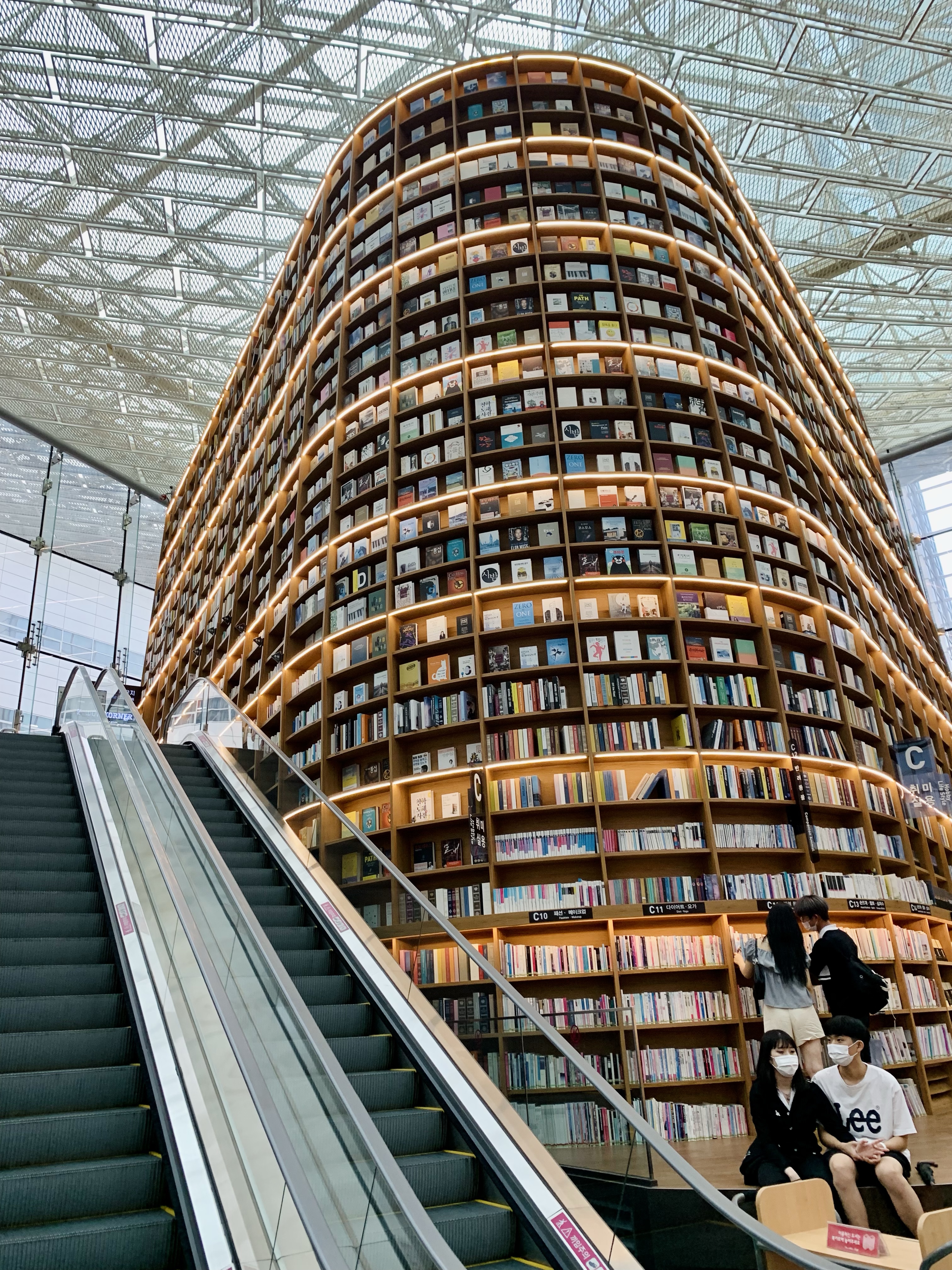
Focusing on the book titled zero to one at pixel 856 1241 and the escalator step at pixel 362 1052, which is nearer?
the book titled zero to one at pixel 856 1241

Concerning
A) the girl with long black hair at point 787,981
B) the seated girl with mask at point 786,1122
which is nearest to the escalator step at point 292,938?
the seated girl with mask at point 786,1122

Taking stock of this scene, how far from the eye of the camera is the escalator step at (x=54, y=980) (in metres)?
3.25

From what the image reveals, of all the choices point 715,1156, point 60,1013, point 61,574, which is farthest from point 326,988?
point 61,574

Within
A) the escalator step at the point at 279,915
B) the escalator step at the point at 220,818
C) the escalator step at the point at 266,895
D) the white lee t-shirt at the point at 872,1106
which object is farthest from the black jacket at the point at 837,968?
the escalator step at the point at 220,818

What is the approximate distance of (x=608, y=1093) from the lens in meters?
2.74

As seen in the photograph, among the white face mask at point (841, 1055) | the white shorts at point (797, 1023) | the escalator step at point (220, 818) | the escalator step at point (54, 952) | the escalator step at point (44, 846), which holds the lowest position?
the white face mask at point (841, 1055)

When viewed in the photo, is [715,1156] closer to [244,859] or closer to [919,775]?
[244,859]

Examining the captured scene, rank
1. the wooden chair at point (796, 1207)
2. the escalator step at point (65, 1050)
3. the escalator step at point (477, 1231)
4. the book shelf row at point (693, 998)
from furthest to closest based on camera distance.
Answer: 1. the book shelf row at point (693, 998)
2. the escalator step at point (65, 1050)
3. the wooden chair at point (796, 1207)
4. the escalator step at point (477, 1231)

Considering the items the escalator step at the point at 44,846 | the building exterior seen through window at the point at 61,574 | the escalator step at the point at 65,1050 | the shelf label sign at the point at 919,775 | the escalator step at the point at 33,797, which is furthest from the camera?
the building exterior seen through window at the point at 61,574

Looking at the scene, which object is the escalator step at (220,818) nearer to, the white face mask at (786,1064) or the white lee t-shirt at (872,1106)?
the white face mask at (786,1064)

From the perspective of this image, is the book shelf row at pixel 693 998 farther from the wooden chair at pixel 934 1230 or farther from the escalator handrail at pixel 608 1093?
the wooden chair at pixel 934 1230

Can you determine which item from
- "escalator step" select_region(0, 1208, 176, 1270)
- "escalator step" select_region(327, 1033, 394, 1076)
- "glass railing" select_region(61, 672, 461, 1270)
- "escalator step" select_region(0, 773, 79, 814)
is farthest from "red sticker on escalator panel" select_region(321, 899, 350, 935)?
"escalator step" select_region(0, 773, 79, 814)

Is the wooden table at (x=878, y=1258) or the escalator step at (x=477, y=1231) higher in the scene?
the escalator step at (x=477, y=1231)

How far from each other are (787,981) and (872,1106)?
→ 885 millimetres
